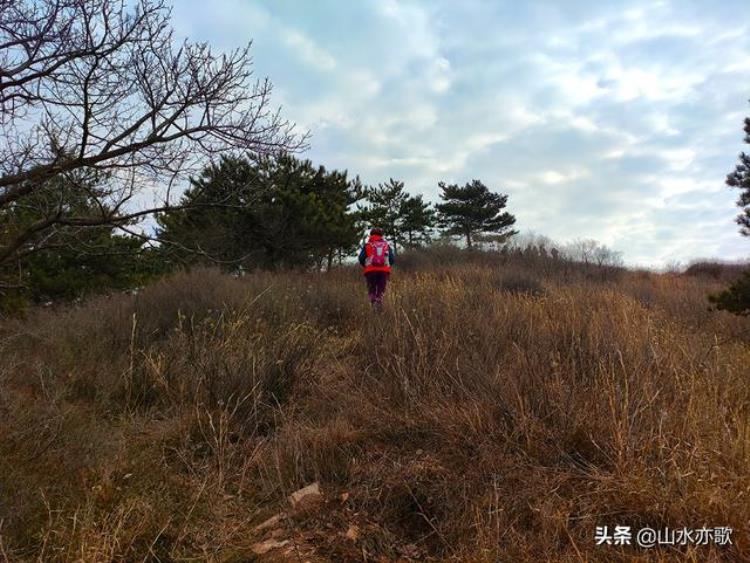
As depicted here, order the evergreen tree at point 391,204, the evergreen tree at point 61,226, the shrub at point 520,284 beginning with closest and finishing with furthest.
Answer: the evergreen tree at point 61,226 → the shrub at point 520,284 → the evergreen tree at point 391,204

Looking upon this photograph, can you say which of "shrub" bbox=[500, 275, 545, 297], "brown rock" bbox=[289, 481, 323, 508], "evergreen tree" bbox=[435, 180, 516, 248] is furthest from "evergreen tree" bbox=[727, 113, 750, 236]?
"evergreen tree" bbox=[435, 180, 516, 248]

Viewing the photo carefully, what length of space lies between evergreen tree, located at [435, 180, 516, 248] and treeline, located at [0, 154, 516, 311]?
2.5 inches

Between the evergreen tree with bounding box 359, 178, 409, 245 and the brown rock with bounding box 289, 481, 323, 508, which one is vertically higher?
the evergreen tree with bounding box 359, 178, 409, 245

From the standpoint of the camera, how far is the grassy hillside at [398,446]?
2188 millimetres

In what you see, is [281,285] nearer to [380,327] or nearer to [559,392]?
[380,327]

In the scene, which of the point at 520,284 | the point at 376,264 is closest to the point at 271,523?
the point at 376,264

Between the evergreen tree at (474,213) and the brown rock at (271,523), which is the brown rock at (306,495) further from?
the evergreen tree at (474,213)

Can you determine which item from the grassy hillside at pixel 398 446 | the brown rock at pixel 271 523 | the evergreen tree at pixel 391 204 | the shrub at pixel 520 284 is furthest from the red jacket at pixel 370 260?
the evergreen tree at pixel 391 204

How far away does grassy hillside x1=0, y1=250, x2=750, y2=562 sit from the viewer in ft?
7.18

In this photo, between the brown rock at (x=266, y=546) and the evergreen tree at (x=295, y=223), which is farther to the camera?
the evergreen tree at (x=295, y=223)

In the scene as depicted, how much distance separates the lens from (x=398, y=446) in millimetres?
3096

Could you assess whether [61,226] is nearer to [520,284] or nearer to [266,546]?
[266,546]

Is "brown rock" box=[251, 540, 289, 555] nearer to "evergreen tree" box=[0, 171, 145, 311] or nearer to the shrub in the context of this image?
"evergreen tree" box=[0, 171, 145, 311]

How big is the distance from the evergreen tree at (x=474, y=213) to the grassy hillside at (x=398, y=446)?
25455 millimetres
